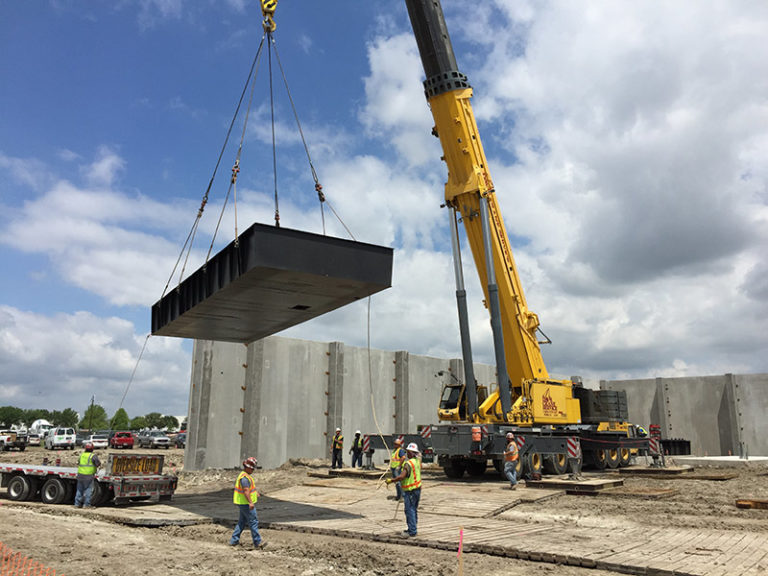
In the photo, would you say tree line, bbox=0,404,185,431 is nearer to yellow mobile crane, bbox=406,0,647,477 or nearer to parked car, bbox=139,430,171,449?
parked car, bbox=139,430,171,449

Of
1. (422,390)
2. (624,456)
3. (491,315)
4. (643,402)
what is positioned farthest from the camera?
(643,402)

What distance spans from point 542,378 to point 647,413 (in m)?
18.6

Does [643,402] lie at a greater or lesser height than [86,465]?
greater

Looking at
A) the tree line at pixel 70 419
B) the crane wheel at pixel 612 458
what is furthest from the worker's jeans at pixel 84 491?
the tree line at pixel 70 419

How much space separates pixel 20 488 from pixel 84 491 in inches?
94.7

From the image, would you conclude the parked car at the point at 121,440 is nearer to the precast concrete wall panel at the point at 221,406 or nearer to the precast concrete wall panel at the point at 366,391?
the precast concrete wall panel at the point at 366,391

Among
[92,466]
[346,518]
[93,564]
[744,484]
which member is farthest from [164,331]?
[744,484]

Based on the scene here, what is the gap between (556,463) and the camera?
1802 cm

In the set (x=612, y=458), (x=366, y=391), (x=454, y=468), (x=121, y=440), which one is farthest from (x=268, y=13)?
(x=121, y=440)

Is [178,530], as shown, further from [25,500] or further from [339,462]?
[339,462]

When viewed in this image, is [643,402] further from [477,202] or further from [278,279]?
[278,279]

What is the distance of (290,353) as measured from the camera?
2202 centimetres

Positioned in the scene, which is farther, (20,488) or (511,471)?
(511,471)

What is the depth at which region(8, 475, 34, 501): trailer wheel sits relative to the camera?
14.5 meters
